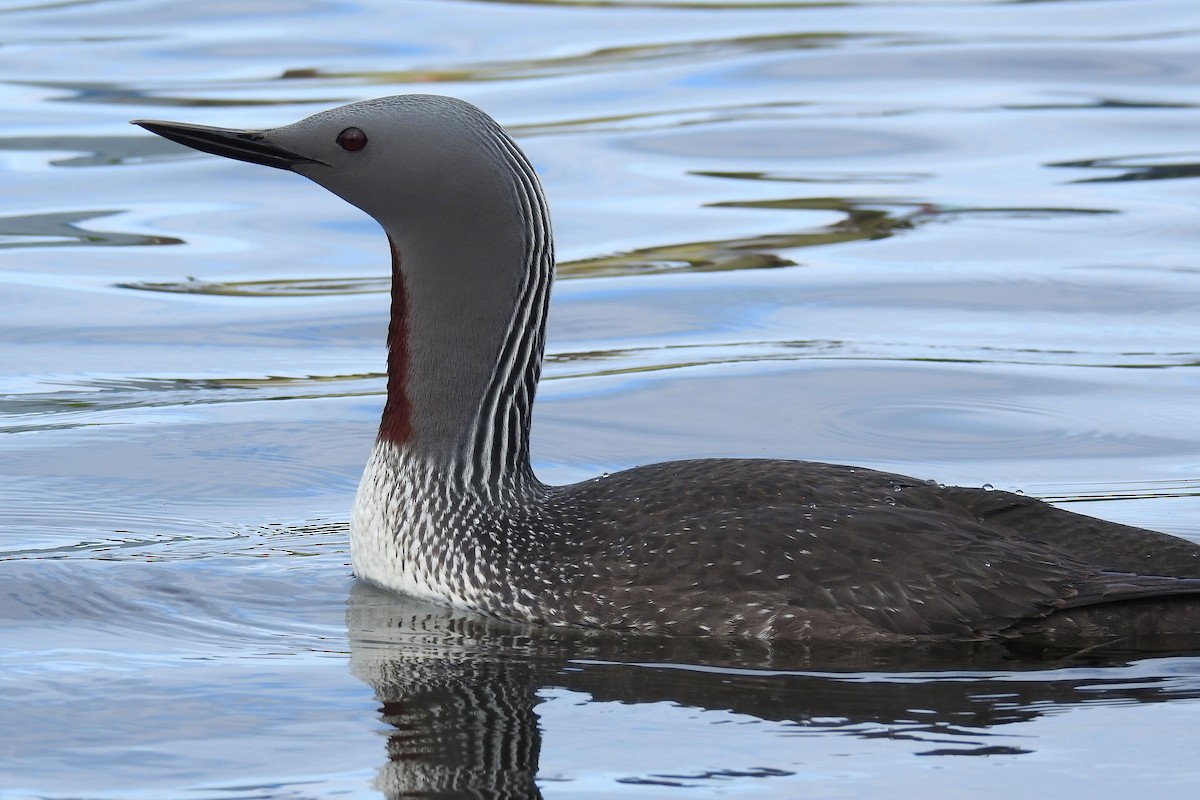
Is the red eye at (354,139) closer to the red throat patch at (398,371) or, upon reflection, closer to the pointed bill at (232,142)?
the pointed bill at (232,142)

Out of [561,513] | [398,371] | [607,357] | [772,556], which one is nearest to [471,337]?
[398,371]

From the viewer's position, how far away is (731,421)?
8.90 metres

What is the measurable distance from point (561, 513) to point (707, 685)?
923 millimetres

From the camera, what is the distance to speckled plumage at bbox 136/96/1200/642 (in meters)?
5.70

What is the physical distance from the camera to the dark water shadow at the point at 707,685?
499cm

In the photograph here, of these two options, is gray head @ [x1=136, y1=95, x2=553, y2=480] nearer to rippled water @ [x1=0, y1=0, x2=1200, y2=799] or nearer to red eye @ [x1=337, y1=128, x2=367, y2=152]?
red eye @ [x1=337, y1=128, x2=367, y2=152]

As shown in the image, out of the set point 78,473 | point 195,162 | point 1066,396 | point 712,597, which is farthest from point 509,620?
point 195,162

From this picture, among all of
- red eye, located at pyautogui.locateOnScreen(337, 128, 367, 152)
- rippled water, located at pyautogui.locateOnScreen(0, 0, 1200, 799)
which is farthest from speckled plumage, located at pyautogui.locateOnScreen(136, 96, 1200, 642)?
rippled water, located at pyautogui.locateOnScreen(0, 0, 1200, 799)

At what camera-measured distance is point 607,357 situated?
33.4 ft

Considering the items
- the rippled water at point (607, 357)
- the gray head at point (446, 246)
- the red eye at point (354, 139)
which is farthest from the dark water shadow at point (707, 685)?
the red eye at point (354, 139)

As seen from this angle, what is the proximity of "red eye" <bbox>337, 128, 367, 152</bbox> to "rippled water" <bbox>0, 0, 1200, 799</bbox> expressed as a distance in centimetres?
132

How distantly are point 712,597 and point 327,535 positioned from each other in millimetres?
1869

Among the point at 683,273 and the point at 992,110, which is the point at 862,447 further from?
the point at 992,110

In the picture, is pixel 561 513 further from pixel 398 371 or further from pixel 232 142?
pixel 232 142
